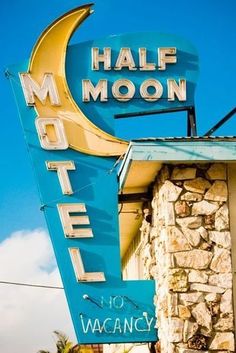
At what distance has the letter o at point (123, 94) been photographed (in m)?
10.4

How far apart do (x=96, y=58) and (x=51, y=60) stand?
2.38 feet

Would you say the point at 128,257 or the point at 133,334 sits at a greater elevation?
the point at 133,334

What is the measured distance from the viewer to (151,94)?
34.5 ft

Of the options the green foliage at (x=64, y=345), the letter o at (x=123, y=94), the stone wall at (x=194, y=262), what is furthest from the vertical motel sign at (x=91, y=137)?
the green foliage at (x=64, y=345)

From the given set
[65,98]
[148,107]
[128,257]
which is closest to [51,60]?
[65,98]

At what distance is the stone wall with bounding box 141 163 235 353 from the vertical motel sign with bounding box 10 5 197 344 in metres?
0.73

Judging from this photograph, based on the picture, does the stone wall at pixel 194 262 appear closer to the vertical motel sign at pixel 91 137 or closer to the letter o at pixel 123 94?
the vertical motel sign at pixel 91 137

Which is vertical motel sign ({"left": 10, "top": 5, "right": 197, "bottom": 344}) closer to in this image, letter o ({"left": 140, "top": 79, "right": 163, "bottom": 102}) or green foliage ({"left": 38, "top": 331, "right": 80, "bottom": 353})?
letter o ({"left": 140, "top": 79, "right": 163, "bottom": 102})

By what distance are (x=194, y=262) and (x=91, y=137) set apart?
105 inches

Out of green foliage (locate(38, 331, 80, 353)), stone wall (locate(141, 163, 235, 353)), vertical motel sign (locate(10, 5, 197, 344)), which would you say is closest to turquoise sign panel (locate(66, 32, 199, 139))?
vertical motel sign (locate(10, 5, 197, 344))

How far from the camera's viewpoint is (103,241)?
9.73 meters

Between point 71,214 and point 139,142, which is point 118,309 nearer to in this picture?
point 71,214

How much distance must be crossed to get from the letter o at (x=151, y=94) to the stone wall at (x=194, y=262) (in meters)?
1.63

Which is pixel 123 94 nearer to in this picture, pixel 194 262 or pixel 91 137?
pixel 91 137
